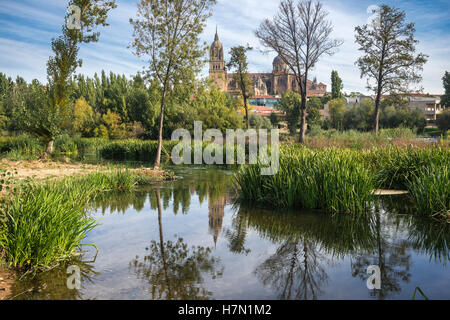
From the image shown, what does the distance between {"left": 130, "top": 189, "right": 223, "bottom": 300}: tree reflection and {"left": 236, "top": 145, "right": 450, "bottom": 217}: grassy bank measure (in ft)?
10.8

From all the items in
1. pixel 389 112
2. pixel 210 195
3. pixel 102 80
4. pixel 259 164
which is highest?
pixel 102 80

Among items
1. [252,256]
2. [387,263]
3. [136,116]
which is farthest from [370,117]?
[252,256]

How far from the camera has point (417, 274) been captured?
4465 millimetres

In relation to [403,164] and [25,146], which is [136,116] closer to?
[25,146]

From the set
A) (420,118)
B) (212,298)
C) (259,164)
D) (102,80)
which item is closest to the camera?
(212,298)

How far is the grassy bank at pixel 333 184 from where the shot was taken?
280 inches

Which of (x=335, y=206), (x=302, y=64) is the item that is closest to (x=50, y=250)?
(x=335, y=206)

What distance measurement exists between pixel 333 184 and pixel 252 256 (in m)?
3.19

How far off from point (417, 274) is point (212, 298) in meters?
2.69

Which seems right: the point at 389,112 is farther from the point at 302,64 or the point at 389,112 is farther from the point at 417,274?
the point at 417,274

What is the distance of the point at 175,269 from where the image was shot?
4598 millimetres

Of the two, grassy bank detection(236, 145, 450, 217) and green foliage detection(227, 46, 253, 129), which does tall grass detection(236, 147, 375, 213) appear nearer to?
grassy bank detection(236, 145, 450, 217)

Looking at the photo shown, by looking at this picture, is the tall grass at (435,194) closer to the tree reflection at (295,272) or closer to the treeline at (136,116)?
the tree reflection at (295,272)

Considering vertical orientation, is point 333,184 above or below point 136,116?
below
